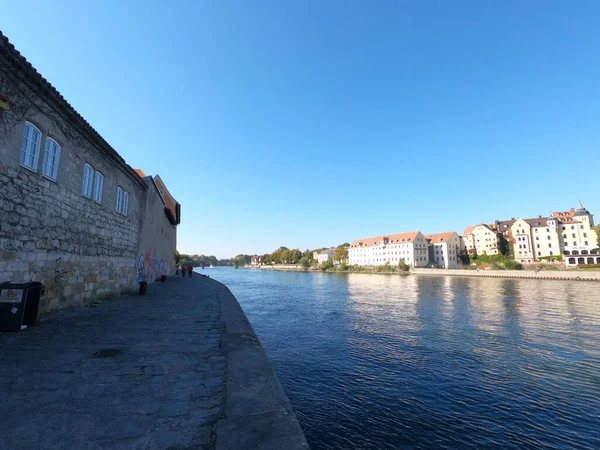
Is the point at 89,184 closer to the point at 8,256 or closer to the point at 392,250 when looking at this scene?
the point at 8,256

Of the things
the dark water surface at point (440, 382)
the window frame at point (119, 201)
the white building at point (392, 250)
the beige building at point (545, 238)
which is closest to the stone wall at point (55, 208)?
the window frame at point (119, 201)

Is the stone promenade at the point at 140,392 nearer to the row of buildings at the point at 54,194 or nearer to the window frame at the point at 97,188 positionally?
the row of buildings at the point at 54,194

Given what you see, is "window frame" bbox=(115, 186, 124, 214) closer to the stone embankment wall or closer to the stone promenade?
the stone promenade

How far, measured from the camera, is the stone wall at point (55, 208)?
671 centimetres

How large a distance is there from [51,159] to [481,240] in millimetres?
97010

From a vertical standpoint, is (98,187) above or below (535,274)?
above

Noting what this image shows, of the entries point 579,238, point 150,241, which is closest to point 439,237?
point 579,238

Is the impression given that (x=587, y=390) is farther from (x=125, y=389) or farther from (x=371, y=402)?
(x=125, y=389)

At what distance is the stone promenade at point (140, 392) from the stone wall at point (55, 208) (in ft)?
7.70

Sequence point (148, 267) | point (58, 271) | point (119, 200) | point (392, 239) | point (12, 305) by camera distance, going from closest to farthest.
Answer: point (12, 305) < point (58, 271) < point (119, 200) < point (148, 267) < point (392, 239)

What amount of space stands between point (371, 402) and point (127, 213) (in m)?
13.3

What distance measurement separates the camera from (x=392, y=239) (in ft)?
306

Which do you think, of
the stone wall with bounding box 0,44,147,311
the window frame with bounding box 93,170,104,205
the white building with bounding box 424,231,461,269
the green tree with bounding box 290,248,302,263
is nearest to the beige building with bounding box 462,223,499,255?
the white building with bounding box 424,231,461,269

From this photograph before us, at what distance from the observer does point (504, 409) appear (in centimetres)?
618
